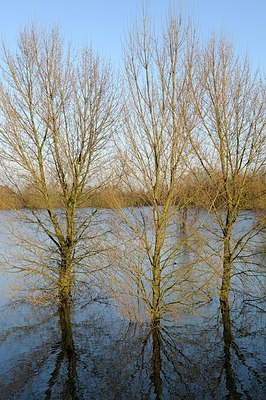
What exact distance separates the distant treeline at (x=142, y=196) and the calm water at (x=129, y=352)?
2666 mm

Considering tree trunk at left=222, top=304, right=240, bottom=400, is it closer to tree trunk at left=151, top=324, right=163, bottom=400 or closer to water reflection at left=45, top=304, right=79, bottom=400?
tree trunk at left=151, top=324, right=163, bottom=400

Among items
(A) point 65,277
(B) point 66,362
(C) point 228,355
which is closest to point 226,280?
(C) point 228,355

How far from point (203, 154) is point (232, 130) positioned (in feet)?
3.27

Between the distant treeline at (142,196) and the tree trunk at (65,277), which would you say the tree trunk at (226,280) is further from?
the tree trunk at (65,277)

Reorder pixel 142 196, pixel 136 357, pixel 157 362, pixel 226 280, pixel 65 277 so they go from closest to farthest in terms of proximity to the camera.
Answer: pixel 157 362 < pixel 136 357 < pixel 142 196 < pixel 226 280 < pixel 65 277

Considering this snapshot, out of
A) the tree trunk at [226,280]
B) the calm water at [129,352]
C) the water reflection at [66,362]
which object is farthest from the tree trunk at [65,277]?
the tree trunk at [226,280]

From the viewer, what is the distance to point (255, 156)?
10969 millimetres

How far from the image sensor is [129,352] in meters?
8.53

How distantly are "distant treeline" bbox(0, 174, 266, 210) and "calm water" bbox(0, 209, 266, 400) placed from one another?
267 cm

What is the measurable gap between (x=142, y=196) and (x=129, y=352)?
3.35 meters

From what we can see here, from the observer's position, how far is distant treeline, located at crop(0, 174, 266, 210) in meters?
9.46

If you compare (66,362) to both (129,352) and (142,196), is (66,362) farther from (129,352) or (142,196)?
(142,196)

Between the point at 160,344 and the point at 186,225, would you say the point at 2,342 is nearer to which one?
the point at 160,344

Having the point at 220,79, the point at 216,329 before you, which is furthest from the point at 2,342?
the point at 220,79
